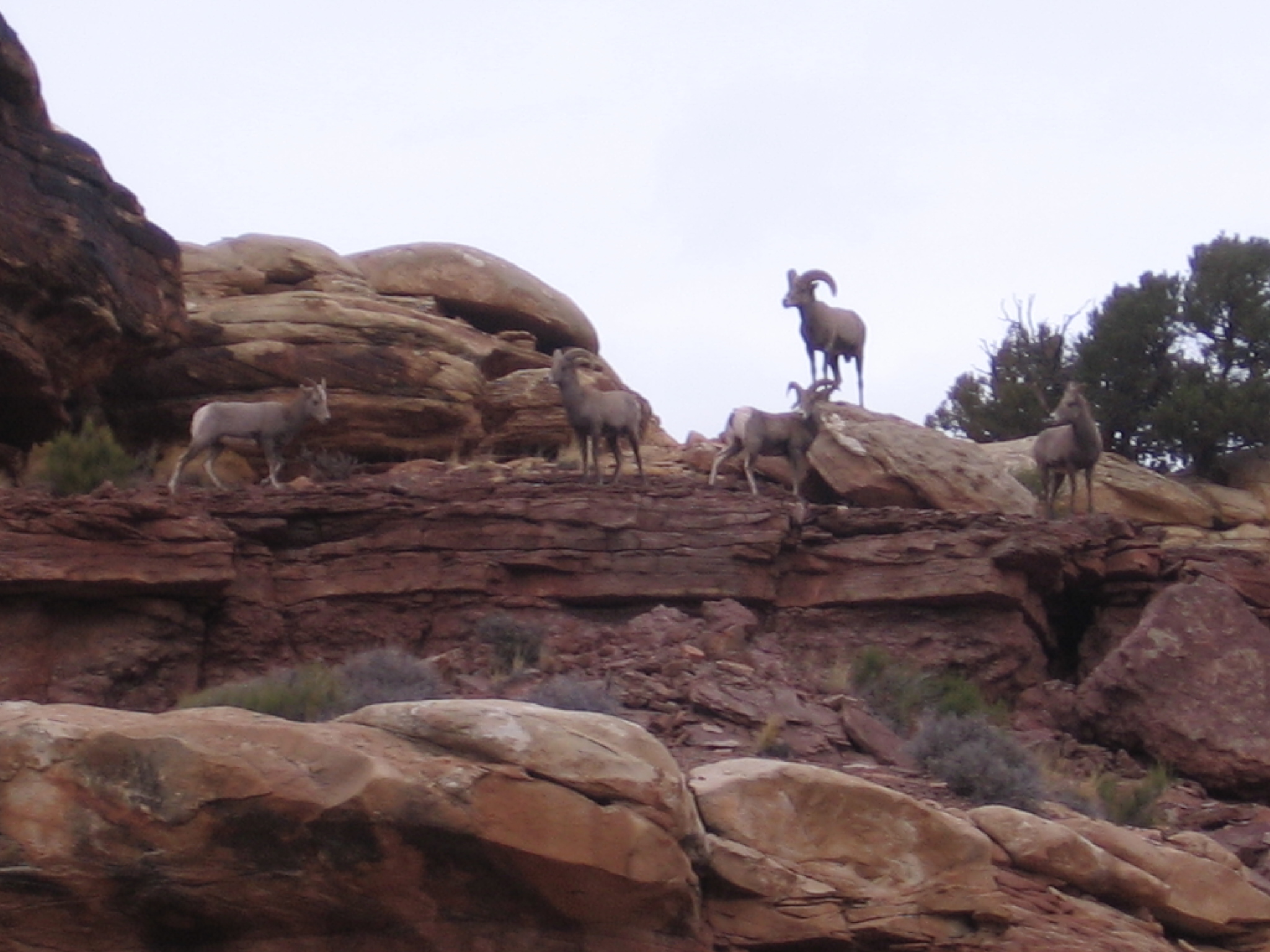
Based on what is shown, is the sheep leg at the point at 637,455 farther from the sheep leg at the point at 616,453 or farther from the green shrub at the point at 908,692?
the green shrub at the point at 908,692

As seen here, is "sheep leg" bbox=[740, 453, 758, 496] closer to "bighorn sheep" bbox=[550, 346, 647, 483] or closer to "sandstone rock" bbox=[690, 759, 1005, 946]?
"bighorn sheep" bbox=[550, 346, 647, 483]

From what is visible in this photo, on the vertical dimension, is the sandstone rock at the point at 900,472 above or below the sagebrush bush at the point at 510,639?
above

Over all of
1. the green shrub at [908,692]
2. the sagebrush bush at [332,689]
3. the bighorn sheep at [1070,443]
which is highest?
the bighorn sheep at [1070,443]

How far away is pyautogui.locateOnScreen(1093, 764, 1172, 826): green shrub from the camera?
14430 millimetres

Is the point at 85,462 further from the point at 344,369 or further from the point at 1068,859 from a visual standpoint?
the point at 1068,859

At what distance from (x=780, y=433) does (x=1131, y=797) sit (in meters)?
6.74

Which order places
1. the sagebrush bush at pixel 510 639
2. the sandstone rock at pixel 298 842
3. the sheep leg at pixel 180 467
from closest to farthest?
1. the sandstone rock at pixel 298 842
2. the sagebrush bush at pixel 510 639
3. the sheep leg at pixel 180 467

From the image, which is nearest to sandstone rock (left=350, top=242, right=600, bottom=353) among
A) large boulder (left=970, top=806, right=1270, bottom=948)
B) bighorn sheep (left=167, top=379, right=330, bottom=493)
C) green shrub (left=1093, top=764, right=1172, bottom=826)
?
bighorn sheep (left=167, top=379, right=330, bottom=493)

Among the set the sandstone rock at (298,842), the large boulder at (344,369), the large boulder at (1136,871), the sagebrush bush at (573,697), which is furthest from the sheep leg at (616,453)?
the sandstone rock at (298,842)

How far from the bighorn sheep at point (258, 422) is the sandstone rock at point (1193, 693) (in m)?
9.74

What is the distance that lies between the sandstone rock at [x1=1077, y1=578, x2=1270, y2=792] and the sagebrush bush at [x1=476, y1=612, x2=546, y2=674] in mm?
5836

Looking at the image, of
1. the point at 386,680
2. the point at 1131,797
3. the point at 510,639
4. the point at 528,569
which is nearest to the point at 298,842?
the point at 386,680

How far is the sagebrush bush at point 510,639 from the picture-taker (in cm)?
1594

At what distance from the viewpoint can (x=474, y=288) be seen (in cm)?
2512
